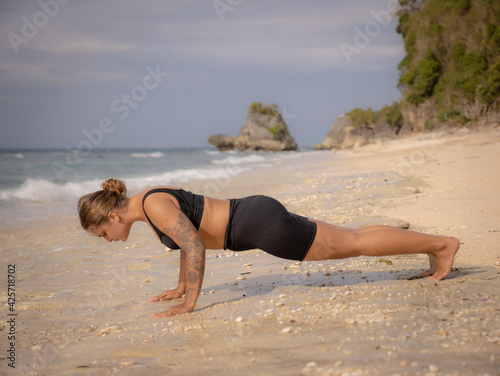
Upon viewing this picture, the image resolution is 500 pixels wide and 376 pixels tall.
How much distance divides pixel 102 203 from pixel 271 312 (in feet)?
4.84

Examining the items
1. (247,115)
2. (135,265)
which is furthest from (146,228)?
(247,115)

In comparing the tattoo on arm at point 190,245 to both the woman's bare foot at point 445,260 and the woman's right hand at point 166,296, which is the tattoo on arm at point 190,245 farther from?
the woman's bare foot at point 445,260

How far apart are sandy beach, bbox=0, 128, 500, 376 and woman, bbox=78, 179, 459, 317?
0.30 m

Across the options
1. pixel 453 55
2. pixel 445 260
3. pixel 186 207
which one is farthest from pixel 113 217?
pixel 453 55

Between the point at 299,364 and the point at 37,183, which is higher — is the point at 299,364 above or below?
below

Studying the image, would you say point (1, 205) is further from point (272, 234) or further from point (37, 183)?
→ point (272, 234)

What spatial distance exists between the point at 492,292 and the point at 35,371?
9.73ft

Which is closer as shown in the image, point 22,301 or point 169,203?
point 169,203

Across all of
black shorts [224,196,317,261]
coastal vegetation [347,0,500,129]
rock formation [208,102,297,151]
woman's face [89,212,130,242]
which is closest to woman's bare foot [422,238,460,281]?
black shorts [224,196,317,261]

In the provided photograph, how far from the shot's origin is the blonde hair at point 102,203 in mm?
3291

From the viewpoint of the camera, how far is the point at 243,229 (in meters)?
3.36

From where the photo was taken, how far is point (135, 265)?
522cm

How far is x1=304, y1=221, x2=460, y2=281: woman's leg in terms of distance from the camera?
3.39 m

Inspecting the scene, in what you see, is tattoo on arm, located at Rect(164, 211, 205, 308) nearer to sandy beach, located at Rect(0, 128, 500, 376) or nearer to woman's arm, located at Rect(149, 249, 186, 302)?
sandy beach, located at Rect(0, 128, 500, 376)
